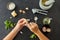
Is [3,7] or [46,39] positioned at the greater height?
[3,7]

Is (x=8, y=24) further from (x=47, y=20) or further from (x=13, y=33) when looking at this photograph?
(x=47, y=20)

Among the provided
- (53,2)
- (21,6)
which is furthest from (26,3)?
(53,2)

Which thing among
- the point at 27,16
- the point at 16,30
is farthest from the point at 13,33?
the point at 27,16

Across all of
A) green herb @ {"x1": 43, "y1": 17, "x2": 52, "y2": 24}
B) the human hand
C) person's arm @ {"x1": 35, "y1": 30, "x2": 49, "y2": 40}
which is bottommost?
person's arm @ {"x1": 35, "y1": 30, "x2": 49, "y2": 40}

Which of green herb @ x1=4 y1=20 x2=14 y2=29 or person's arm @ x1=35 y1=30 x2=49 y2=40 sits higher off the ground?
green herb @ x1=4 y1=20 x2=14 y2=29

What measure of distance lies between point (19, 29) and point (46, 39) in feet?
0.52

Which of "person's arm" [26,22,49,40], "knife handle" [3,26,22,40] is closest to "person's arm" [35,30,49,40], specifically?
"person's arm" [26,22,49,40]

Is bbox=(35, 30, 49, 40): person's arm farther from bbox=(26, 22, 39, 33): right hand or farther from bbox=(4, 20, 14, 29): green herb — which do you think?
bbox=(4, 20, 14, 29): green herb

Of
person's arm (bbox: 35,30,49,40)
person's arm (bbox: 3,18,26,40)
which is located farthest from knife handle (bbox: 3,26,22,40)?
person's arm (bbox: 35,30,49,40)

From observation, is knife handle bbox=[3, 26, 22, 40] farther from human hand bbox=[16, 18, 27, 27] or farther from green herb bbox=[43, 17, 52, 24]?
green herb bbox=[43, 17, 52, 24]

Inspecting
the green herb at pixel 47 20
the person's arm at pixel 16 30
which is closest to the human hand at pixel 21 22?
the person's arm at pixel 16 30

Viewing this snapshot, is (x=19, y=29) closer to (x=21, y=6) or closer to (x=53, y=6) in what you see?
(x=21, y=6)

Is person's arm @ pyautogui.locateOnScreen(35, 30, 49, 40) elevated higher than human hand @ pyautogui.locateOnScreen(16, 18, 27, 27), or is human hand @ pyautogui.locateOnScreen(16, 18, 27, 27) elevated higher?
human hand @ pyautogui.locateOnScreen(16, 18, 27, 27)

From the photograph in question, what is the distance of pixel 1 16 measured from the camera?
4.83 ft
